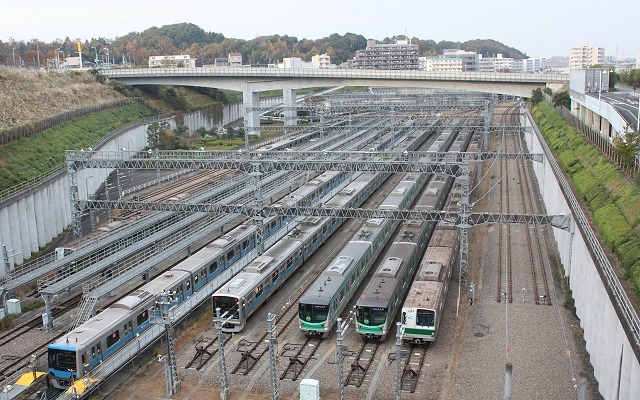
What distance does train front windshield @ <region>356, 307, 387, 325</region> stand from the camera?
2405cm

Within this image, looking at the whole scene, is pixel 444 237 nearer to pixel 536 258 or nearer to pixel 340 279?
pixel 536 258

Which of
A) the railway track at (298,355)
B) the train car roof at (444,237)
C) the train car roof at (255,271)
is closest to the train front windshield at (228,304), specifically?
the train car roof at (255,271)

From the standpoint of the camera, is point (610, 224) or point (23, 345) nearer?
point (23, 345)

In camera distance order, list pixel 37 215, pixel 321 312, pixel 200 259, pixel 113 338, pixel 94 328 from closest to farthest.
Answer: pixel 94 328 → pixel 113 338 → pixel 321 312 → pixel 200 259 → pixel 37 215

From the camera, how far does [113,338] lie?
2272cm

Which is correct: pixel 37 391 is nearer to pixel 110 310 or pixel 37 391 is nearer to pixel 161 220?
pixel 110 310

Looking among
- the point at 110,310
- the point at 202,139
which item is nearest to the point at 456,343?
the point at 110,310

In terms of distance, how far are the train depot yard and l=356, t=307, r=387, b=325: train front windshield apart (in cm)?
6

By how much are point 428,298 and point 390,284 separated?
6.79 ft

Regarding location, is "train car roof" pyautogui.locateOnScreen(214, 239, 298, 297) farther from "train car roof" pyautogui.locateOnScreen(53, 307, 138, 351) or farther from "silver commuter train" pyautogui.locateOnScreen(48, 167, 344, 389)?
"train car roof" pyautogui.locateOnScreen(53, 307, 138, 351)

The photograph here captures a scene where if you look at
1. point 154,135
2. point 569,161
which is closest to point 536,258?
point 569,161

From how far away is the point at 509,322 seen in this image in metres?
26.3

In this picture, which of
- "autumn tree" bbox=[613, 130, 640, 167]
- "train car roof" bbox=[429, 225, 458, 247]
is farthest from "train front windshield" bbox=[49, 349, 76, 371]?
"autumn tree" bbox=[613, 130, 640, 167]

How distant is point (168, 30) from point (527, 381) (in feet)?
643
